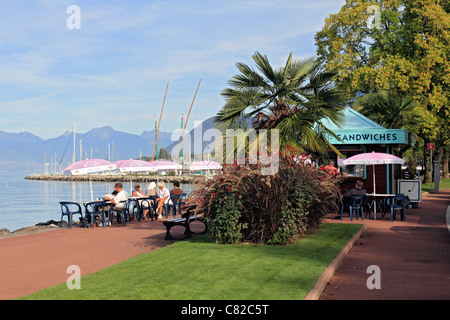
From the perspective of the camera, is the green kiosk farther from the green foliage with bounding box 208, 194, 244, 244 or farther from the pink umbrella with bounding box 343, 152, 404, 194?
the green foliage with bounding box 208, 194, 244, 244

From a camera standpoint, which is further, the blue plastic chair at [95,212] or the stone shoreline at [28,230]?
the blue plastic chair at [95,212]

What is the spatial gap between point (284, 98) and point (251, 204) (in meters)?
4.76

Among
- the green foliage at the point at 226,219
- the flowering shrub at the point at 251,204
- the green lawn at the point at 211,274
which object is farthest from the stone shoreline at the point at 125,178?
the green lawn at the point at 211,274

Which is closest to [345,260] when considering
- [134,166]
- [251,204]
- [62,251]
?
[251,204]

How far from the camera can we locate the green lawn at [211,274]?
6.36 meters

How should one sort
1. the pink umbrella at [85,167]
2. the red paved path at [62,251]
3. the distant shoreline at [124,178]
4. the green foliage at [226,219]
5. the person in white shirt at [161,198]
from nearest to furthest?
the red paved path at [62,251]
the green foliage at [226,219]
the person in white shirt at [161,198]
the pink umbrella at [85,167]
the distant shoreline at [124,178]

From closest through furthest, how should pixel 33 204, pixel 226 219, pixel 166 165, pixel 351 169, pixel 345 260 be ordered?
pixel 345 260 → pixel 226 219 → pixel 351 169 → pixel 166 165 → pixel 33 204

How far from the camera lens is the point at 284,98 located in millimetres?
A: 14203

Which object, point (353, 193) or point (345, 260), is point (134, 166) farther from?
Result: point (345, 260)

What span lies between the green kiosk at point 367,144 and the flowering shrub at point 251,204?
9158mm

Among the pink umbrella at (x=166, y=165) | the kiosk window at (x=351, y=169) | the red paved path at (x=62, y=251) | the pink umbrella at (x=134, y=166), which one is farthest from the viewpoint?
the pink umbrella at (x=166, y=165)

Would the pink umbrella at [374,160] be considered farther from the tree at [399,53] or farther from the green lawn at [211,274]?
the tree at [399,53]

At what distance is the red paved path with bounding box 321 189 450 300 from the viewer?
22.6 ft
